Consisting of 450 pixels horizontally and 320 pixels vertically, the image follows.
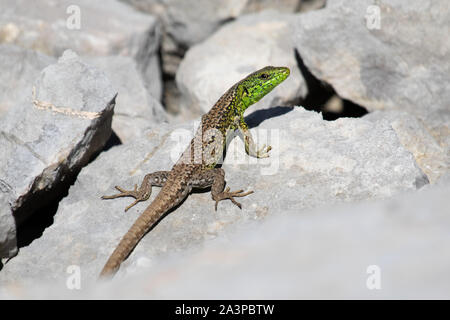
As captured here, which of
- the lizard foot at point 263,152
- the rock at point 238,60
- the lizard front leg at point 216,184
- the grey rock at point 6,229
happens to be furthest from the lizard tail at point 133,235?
the rock at point 238,60

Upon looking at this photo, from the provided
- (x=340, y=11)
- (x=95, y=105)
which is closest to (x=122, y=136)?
(x=95, y=105)

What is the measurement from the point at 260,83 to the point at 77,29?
4.02m

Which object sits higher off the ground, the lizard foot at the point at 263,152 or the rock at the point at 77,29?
the rock at the point at 77,29

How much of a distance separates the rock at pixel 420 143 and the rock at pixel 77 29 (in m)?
4.54

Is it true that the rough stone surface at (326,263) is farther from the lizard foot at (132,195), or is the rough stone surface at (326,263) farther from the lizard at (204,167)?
the lizard foot at (132,195)

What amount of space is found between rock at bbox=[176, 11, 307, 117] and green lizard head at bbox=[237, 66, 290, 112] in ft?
4.22

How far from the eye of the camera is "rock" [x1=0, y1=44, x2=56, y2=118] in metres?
7.77

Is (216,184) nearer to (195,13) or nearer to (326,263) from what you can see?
(326,263)

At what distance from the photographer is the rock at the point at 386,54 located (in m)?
7.28

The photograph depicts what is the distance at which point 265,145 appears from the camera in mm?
6402

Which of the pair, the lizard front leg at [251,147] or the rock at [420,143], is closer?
the lizard front leg at [251,147]

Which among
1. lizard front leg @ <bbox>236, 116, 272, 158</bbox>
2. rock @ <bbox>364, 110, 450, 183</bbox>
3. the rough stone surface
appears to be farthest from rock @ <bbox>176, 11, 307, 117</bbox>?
the rough stone surface

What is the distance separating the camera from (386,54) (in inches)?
298

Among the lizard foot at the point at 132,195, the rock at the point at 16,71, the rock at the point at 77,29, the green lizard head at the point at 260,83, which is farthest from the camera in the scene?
the rock at the point at 77,29
